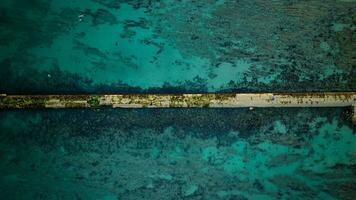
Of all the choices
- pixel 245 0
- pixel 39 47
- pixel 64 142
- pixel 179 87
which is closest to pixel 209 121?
pixel 179 87

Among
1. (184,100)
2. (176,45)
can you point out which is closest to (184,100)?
(184,100)

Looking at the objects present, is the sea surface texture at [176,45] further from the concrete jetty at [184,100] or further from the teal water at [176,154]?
the teal water at [176,154]

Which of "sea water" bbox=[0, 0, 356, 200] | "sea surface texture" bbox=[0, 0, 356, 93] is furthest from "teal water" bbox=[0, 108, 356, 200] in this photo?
"sea surface texture" bbox=[0, 0, 356, 93]

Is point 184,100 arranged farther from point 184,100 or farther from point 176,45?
point 176,45

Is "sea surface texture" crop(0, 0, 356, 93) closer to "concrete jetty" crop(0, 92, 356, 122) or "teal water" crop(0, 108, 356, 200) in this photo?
"concrete jetty" crop(0, 92, 356, 122)

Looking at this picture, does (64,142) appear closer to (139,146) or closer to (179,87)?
(139,146)
